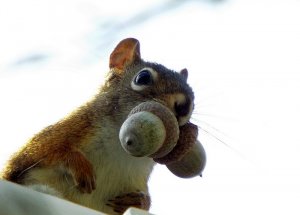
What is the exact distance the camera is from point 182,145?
236 centimetres

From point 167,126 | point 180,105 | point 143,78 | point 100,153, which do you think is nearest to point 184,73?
point 143,78

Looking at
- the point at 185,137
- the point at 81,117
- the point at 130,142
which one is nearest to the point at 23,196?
the point at 130,142

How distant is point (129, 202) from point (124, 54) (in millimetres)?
891

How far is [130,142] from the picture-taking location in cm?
212

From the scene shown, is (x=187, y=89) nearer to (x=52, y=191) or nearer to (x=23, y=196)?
(x=52, y=191)

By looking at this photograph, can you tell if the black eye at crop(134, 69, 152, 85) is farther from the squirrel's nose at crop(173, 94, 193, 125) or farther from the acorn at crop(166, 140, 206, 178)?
the acorn at crop(166, 140, 206, 178)

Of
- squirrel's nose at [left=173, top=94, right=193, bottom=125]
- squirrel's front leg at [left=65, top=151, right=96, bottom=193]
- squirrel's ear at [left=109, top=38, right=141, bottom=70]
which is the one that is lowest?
squirrel's front leg at [left=65, top=151, right=96, bottom=193]

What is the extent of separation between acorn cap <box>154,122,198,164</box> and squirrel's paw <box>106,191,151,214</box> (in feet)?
0.49

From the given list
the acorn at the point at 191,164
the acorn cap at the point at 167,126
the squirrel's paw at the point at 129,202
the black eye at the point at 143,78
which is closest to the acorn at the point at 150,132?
the acorn cap at the point at 167,126

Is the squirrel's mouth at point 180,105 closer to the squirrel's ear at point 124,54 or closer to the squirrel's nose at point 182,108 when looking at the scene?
the squirrel's nose at point 182,108

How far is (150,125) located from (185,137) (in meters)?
0.27

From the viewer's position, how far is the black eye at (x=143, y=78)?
9.24ft

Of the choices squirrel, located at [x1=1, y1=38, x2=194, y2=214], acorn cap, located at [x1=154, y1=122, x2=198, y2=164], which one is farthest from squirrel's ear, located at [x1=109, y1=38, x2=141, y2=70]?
acorn cap, located at [x1=154, y1=122, x2=198, y2=164]

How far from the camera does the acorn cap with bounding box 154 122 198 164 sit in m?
2.37
